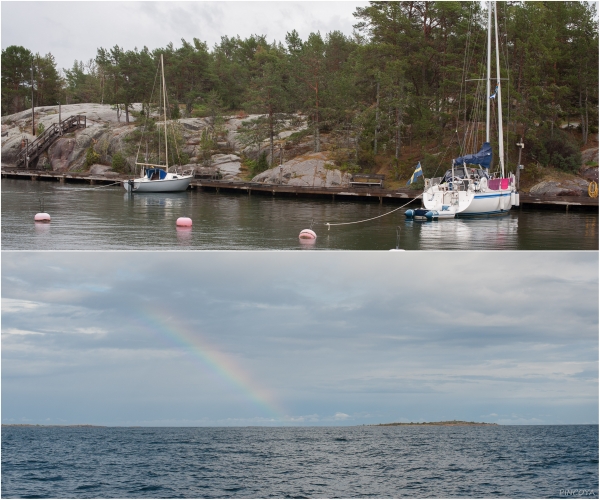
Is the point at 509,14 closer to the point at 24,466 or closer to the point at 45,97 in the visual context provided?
the point at 24,466

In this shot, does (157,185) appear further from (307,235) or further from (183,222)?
(307,235)

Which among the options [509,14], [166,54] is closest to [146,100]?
[166,54]

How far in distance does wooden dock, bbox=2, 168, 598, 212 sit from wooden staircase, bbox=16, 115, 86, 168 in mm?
5787

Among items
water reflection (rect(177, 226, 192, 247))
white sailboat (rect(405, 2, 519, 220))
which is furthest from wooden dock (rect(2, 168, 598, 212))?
water reflection (rect(177, 226, 192, 247))

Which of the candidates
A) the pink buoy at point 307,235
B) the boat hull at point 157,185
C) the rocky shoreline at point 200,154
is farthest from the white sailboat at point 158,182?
the pink buoy at point 307,235

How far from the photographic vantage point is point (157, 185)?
41.2 m

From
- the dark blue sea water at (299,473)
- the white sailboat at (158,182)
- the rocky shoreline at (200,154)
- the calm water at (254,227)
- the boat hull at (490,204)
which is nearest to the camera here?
the calm water at (254,227)

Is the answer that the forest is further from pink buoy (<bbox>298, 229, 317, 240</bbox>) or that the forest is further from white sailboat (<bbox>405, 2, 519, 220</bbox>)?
pink buoy (<bbox>298, 229, 317, 240</bbox>)

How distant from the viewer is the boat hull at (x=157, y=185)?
134 feet

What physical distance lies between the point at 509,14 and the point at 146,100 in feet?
112

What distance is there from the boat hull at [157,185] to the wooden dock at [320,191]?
2.42 meters

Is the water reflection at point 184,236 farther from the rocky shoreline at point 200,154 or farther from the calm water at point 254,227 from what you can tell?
the rocky shoreline at point 200,154

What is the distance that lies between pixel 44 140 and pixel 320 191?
101 ft

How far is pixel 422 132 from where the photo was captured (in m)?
40.0
